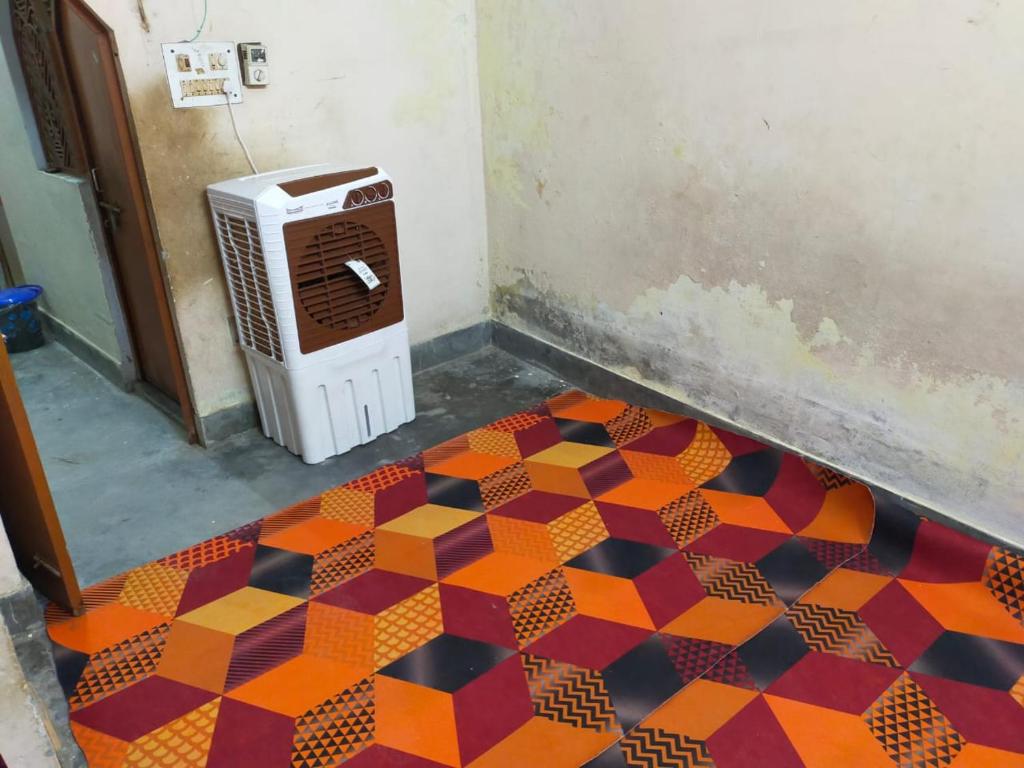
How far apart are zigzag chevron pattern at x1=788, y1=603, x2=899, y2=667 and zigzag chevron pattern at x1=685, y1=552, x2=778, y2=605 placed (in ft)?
0.27

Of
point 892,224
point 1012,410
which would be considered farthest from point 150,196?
point 1012,410

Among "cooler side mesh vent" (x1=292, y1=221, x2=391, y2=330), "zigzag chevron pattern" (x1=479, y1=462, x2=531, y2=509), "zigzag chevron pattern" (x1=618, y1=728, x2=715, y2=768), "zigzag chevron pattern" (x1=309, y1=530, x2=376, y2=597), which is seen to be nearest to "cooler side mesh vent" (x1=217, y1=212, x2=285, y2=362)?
"cooler side mesh vent" (x1=292, y1=221, x2=391, y2=330)

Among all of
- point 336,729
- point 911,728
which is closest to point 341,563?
point 336,729

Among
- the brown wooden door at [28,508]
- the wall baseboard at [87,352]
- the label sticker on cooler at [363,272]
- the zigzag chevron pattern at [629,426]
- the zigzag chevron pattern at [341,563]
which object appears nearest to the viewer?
the brown wooden door at [28,508]

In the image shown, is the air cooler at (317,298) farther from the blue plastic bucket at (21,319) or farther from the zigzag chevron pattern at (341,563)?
the blue plastic bucket at (21,319)

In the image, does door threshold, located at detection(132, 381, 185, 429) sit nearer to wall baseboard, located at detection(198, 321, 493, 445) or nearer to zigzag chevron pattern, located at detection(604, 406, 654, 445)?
wall baseboard, located at detection(198, 321, 493, 445)

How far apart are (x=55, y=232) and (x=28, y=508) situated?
1.80m

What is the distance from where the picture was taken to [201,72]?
226 cm

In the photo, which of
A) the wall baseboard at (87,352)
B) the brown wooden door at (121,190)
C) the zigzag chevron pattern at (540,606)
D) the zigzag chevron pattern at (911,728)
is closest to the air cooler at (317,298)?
the brown wooden door at (121,190)

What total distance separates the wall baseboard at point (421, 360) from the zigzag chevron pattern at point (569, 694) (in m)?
1.46

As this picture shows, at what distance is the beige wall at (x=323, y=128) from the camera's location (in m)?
2.26

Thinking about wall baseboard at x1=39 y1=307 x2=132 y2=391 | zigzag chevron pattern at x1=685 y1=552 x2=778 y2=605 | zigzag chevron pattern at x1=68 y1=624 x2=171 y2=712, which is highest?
wall baseboard at x1=39 y1=307 x2=132 y2=391

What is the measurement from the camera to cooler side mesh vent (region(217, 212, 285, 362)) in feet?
7.32

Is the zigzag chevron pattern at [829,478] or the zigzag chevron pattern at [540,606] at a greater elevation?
the zigzag chevron pattern at [829,478]
